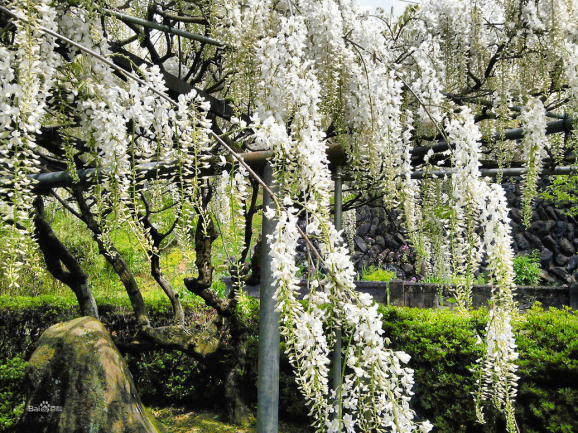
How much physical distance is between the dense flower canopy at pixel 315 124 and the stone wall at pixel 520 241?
6.24 metres

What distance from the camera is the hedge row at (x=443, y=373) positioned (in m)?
3.01

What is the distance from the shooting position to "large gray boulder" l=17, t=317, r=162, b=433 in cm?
266

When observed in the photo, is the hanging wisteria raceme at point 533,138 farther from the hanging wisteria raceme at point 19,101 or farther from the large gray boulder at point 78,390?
the large gray boulder at point 78,390

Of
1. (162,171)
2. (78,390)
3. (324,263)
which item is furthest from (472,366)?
(78,390)

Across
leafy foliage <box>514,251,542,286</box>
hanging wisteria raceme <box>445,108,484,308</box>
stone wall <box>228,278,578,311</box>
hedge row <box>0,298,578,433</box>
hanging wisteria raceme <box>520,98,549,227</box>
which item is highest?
hanging wisteria raceme <box>520,98,549,227</box>

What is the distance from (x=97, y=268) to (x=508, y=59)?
7809 millimetres

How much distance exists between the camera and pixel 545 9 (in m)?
2.84

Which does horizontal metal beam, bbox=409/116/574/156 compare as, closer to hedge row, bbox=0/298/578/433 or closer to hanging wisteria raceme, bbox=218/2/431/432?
hanging wisteria raceme, bbox=218/2/431/432

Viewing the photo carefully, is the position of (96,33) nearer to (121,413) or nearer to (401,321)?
A: (121,413)

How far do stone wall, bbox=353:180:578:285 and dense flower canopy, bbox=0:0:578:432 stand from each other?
6.24 meters

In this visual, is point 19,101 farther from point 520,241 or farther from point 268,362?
point 520,241

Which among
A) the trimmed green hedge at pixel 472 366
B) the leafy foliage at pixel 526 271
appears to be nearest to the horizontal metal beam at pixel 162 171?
the trimmed green hedge at pixel 472 366

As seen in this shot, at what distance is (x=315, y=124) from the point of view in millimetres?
1916

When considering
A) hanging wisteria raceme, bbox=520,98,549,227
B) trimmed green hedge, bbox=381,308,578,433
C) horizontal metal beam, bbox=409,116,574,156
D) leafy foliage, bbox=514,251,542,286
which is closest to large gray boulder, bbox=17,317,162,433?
trimmed green hedge, bbox=381,308,578,433
